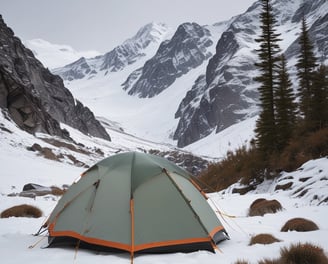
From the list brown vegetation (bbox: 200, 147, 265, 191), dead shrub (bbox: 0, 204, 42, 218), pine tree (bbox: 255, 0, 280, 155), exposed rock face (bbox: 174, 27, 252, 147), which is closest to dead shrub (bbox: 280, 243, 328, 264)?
dead shrub (bbox: 0, 204, 42, 218)

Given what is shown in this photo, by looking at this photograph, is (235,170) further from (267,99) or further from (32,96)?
(32,96)

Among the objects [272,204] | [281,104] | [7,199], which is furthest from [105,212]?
[281,104]

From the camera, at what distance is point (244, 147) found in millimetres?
18641

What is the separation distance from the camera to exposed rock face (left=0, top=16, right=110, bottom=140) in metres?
45.9

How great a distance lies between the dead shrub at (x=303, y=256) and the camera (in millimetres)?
4270

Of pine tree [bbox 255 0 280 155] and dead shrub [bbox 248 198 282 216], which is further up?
pine tree [bbox 255 0 280 155]

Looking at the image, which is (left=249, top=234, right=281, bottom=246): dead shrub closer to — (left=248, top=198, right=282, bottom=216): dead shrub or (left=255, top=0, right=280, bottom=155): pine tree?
(left=248, top=198, right=282, bottom=216): dead shrub

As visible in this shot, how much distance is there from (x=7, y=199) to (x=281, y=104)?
1316 centimetres

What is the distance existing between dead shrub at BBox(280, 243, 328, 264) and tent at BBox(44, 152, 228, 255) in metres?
1.57

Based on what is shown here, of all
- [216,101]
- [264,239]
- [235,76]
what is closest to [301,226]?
[264,239]

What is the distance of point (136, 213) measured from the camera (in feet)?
18.8

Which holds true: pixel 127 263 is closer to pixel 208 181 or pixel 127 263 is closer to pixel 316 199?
pixel 316 199

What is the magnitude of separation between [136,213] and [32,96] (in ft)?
175

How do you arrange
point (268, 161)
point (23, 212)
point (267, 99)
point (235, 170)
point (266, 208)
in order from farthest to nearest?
point (235, 170) < point (267, 99) < point (268, 161) < point (23, 212) < point (266, 208)
